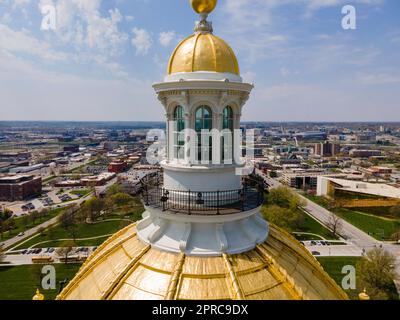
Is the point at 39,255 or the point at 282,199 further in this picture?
the point at 282,199

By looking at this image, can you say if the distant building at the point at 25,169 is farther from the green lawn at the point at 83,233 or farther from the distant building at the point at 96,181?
the green lawn at the point at 83,233

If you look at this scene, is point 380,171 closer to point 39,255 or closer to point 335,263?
point 335,263

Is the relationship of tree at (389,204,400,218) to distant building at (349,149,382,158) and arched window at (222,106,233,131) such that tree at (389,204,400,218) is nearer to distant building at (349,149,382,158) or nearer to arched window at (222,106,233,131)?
arched window at (222,106,233,131)

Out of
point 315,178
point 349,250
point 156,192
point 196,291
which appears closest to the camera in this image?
point 196,291

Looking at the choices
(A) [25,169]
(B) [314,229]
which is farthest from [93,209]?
(A) [25,169]

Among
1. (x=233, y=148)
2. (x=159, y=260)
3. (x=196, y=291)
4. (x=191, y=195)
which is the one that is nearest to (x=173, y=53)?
(x=233, y=148)

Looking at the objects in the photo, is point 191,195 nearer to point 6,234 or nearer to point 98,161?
point 6,234

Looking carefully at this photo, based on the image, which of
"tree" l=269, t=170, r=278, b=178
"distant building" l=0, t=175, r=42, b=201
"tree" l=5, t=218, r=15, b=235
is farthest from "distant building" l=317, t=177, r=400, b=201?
"distant building" l=0, t=175, r=42, b=201
